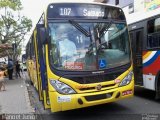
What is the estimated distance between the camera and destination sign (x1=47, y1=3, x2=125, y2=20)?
8203mm

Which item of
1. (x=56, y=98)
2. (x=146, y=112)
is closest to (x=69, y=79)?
(x=56, y=98)

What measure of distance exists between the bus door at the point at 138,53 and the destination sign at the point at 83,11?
2.34 metres

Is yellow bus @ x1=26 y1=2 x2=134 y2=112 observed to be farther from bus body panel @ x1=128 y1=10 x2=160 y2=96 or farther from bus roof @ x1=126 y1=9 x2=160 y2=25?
bus roof @ x1=126 y1=9 x2=160 y2=25

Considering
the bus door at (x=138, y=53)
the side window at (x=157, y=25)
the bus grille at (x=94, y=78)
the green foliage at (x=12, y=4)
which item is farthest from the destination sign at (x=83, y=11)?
the green foliage at (x=12, y=4)

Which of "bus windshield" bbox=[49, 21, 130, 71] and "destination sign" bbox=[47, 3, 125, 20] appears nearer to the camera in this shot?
"bus windshield" bbox=[49, 21, 130, 71]

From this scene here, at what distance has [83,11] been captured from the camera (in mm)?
8469

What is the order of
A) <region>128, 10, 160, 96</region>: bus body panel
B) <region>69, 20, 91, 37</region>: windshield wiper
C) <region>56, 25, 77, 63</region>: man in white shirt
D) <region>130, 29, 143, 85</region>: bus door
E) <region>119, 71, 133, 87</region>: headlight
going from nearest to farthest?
1. <region>56, 25, 77, 63</region>: man in white shirt
2. <region>69, 20, 91, 37</region>: windshield wiper
3. <region>119, 71, 133, 87</region>: headlight
4. <region>128, 10, 160, 96</region>: bus body panel
5. <region>130, 29, 143, 85</region>: bus door

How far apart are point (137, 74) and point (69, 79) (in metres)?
4.09

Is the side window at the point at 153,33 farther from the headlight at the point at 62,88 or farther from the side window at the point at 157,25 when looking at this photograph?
the headlight at the point at 62,88

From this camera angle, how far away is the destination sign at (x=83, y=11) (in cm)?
820

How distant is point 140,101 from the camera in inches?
417

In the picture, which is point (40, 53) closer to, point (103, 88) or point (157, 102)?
point (103, 88)

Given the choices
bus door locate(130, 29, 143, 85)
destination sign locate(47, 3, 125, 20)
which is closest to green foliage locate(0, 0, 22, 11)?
bus door locate(130, 29, 143, 85)

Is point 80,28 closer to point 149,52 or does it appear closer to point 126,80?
point 126,80
